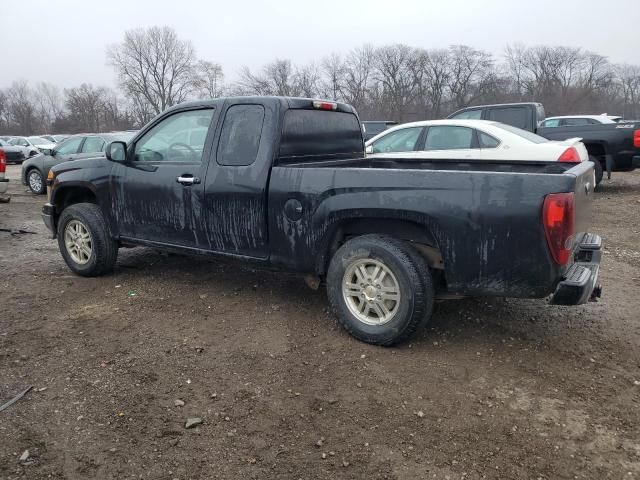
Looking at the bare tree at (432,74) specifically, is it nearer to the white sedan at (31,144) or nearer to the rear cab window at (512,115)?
the white sedan at (31,144)

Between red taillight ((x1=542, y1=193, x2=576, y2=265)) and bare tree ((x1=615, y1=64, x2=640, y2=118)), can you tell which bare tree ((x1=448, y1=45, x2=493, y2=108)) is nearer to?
bare tree ((x1=615, y1=64, x2=640, y2=118))

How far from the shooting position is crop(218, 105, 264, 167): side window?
14.4ft

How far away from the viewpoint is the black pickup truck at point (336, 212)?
10.9ft

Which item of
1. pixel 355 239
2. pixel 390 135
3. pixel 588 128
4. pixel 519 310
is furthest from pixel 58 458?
pixel 588 128

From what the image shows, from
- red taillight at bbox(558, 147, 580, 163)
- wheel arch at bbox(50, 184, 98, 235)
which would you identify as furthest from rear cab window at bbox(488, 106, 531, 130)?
wheel arch at bbox(50, 184, 98, 235)

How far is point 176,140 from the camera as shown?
16.2 feet

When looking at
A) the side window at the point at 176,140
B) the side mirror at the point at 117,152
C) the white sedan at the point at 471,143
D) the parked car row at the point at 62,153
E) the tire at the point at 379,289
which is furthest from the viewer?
the parked car row at the point at 62,153

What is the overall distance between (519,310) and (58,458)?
359cm

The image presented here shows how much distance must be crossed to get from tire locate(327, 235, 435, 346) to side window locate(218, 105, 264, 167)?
1168 mm

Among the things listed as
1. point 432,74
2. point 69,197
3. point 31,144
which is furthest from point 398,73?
point 69,197

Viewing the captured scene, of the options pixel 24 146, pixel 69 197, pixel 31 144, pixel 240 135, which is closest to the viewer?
pixel 240 135

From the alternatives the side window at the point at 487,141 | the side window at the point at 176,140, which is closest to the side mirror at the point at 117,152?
the side window at the point at 176,140

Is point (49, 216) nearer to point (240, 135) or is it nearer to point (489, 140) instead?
point (240, 135)

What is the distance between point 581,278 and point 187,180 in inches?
125
